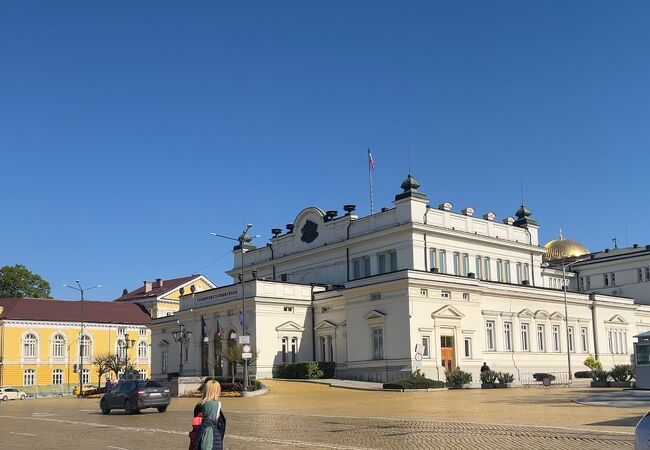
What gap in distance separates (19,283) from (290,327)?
67.5 meters

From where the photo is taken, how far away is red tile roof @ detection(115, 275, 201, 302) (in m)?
105

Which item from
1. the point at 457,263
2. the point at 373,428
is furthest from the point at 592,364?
the point at 373,428

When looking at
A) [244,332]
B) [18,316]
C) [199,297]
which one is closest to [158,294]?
[18,316]

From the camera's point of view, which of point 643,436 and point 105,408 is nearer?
point 643,436

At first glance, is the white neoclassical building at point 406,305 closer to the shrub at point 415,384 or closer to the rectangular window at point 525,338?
the rectangular window at point 525,338

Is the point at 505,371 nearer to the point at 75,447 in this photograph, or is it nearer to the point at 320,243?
the point at 320,243

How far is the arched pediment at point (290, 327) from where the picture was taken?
5828 centimetres

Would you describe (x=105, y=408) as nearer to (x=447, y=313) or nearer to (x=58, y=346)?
(x=447, y=313)

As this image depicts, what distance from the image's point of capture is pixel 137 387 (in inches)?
1225

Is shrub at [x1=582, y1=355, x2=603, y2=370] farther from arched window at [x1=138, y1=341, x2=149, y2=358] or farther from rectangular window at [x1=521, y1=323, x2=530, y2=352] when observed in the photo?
arched window at [x1=138, y1=341, x2=149, y2=358]

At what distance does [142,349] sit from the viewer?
9844 cm

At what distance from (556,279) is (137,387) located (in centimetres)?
6261

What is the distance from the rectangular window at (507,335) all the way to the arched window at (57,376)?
5559 cm

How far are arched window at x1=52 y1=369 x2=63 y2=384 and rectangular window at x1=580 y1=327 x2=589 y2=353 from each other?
195 feet
